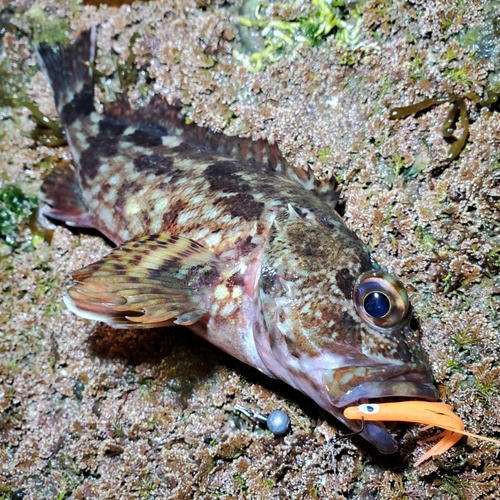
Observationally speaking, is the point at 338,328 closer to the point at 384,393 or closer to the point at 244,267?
the point at 384,393

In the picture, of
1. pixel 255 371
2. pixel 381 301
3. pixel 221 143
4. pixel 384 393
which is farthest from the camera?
pixel 221 143

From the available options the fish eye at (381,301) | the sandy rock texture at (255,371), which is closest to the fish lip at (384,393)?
the fish eye at (381,301)

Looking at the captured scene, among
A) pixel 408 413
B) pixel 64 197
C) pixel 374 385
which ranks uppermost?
pixel 374 385

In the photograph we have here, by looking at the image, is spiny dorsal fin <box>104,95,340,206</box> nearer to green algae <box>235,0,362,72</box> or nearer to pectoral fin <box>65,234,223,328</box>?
green algae <box>235,0,362,72</box>

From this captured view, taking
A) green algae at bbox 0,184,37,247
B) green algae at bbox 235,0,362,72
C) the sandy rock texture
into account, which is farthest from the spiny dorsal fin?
green algae at bbox 0,184,37,247

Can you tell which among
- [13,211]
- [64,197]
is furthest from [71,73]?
[13,211]

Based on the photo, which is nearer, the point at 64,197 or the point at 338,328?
the point at 338,328

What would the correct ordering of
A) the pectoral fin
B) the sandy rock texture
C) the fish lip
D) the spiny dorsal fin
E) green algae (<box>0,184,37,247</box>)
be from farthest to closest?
green algae (<box>0,184,37,247</box>), the spiny dorsal fin, the sandy rock texture, the pectoral fin, the fish lip
